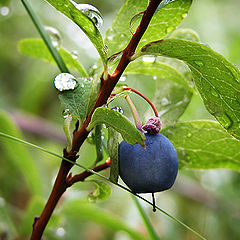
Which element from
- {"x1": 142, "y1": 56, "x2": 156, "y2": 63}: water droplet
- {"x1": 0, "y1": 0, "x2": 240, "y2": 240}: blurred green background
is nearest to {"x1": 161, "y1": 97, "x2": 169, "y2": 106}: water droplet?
{"x1": 142, "y1": 56, "x2": 156, "y2": 63}: water droplet

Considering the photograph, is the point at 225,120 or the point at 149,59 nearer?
the point at 225,120

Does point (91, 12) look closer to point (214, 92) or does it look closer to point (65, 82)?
point (65, 82)

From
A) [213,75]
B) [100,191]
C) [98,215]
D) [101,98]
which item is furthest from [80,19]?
[98,215]

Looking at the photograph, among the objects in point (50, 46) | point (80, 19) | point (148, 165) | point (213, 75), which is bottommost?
point (148, 165)

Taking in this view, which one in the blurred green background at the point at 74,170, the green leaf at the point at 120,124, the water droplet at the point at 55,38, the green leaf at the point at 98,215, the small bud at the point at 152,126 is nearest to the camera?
the green leaf at the point at 120,124

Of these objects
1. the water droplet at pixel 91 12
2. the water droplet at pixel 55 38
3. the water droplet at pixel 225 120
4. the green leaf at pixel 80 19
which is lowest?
the water droplet at pixel 225 120

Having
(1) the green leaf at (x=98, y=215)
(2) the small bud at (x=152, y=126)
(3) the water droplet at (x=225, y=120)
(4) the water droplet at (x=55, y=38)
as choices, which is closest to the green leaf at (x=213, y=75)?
(3) the water droplet at (x=225, y=120)

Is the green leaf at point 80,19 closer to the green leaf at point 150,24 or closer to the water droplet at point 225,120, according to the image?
the green leaf at point 150,24

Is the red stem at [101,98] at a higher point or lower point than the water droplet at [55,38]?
lower
